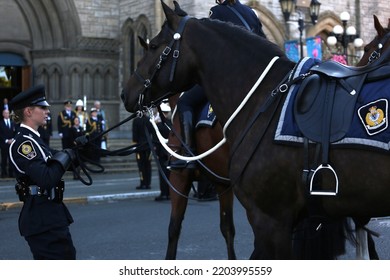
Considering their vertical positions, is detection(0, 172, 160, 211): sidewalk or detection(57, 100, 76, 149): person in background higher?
detection(57, 100, 76, 149): person in background

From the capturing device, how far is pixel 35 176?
15.1ft

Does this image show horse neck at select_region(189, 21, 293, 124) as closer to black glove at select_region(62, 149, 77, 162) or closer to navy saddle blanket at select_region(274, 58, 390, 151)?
navy saddle blanket at select_region(274, 58, 390, 151)

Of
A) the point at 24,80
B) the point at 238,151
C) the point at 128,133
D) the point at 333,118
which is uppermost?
the point at 333,118

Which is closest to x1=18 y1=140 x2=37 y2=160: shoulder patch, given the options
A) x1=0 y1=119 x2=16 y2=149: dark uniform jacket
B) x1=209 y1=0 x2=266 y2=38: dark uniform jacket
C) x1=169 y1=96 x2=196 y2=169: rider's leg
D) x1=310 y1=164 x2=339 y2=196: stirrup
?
x1=310 y1=164 x2=339 y2=196: stirrup

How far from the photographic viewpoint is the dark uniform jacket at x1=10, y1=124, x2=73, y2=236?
4.63 m

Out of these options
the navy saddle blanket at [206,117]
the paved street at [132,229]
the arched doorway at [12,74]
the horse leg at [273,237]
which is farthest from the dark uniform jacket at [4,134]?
the horse leg at [273,237]

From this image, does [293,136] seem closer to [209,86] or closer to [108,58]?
[209,86]

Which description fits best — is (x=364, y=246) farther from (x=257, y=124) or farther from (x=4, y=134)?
(x=4, y=134)

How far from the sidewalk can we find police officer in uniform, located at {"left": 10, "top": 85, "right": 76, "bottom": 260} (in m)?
7.97

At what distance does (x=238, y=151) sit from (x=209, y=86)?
67 centimetres

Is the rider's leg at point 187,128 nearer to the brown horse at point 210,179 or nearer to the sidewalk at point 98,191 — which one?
the brown horse at point 210,179
